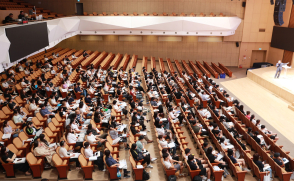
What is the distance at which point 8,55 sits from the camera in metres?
5.91

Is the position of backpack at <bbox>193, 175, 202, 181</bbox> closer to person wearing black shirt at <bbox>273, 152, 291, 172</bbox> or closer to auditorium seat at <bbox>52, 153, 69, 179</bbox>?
person wearing black shirt at <bbox>273, 152, 291, 172</bbox>

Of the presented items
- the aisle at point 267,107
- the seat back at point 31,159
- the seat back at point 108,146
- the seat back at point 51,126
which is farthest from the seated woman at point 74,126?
the aisle at point 267,107

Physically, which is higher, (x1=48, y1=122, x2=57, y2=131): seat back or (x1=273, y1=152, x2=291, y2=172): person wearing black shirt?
(x1=48, y1=122, x2=57, y2=131): seat back

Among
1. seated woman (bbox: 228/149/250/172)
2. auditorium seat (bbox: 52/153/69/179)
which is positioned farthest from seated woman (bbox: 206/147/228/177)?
auditorium seat (bbox: 52/153/69/179)

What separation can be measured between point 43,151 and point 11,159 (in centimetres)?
57

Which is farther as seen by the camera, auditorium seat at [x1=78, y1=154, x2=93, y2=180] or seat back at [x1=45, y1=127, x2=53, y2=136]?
seat back at [x1=45, y1=127, x2=53, y2=136]

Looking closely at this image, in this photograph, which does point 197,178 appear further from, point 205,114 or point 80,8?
point 80,8

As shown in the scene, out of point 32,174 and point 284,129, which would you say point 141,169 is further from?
point 284,129

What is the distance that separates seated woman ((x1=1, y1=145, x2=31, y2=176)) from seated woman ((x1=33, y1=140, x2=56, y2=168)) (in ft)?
0.93

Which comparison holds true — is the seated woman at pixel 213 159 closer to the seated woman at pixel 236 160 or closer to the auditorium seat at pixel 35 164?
the seated woman at pixel 236 160

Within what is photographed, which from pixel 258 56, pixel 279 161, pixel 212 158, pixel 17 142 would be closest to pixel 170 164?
pixel 212 158

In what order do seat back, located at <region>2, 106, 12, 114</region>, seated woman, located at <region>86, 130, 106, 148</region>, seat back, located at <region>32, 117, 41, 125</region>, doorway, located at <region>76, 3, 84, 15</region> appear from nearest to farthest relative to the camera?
seated woman, located at <region>86, 130, 106, 148</region>, seat back, located at <region>32, 117, 41, 125</region>, seat back, located at <region>2, 106, 12, 114</region>, doorway, located at <region>76, 3, 84, 15</region>

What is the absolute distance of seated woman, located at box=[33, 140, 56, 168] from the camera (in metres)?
4.86

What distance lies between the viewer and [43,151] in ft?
16.1
